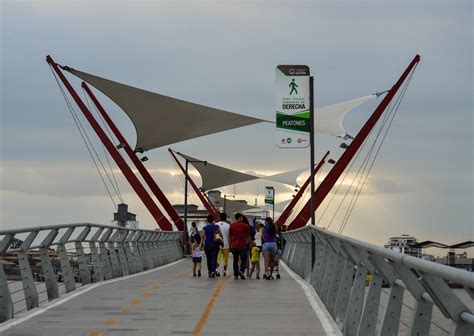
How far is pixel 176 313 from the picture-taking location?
13703mm

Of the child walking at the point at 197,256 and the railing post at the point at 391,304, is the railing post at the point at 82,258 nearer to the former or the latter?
the child walking at the point at 197,256

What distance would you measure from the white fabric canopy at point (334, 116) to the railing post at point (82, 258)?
33589 millimetres

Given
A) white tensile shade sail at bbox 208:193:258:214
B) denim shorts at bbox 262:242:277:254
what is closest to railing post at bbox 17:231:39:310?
denim shorts at bbox 262:242:277:254

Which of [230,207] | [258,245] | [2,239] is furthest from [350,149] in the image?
[230,207]

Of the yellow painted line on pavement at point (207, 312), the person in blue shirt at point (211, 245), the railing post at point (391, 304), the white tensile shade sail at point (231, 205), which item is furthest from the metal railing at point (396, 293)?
the white tensile shade sail at point (231, 205)

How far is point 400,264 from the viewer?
20.5 ft

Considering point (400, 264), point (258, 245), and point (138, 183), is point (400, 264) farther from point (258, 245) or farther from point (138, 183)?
point (138, 183)

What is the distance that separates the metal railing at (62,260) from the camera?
12.2 meters

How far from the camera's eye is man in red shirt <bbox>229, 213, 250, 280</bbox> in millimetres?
23922

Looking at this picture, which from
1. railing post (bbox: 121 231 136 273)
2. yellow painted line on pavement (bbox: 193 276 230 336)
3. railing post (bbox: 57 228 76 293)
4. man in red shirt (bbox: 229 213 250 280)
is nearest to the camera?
yellow painted line on pavement (bbox: 193 276 230 336)

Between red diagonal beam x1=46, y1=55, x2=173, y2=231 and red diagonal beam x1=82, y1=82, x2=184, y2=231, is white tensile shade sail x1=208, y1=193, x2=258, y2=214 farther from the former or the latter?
red diagonal beam x1=46, y1=55, x2=173, y2=231

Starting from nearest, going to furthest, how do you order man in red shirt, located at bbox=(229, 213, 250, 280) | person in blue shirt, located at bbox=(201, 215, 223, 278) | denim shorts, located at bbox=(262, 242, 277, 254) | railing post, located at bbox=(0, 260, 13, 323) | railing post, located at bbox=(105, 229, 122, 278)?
railing post, located at bbox=(0, 260, 13, 323) < railing post, located at bbox=(105, 229, 122, 278) < denim shorts, located at bbox=(262, 242, 277, 254) < man in red shirt, located at bbox=(229, 213, 250, 280) < person in blue shirt, located at bbox=(201, 215, 223, 278)

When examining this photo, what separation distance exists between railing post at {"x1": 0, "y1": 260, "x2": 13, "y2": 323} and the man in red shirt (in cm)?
1211

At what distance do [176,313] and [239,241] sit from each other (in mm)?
10301
